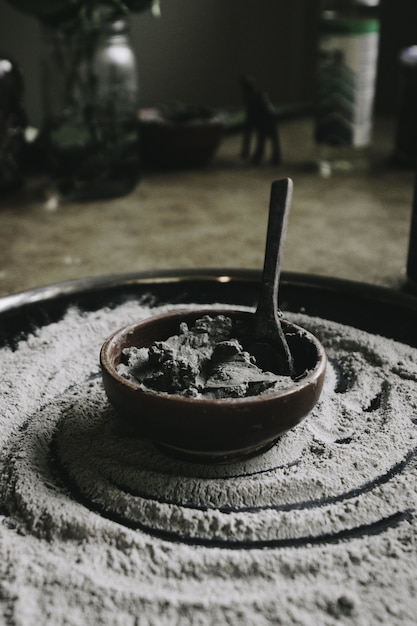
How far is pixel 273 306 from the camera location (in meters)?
0.47

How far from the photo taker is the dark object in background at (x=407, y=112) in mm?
1207

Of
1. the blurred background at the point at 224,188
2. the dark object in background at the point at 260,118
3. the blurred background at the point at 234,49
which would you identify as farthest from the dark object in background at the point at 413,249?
the blurred background at the point at 234,49

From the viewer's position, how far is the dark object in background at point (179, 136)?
1.25m

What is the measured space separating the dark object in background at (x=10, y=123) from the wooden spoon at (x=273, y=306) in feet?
2.34

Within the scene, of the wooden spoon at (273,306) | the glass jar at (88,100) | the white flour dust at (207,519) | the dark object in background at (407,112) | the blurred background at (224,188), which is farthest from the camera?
the dark object in background at (407,112)

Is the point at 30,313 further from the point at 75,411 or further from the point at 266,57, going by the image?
the point at 266,57

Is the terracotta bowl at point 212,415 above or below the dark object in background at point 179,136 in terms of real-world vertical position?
above

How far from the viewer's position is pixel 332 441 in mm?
455

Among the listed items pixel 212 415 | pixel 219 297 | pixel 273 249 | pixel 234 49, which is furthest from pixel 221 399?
pixel 234 49

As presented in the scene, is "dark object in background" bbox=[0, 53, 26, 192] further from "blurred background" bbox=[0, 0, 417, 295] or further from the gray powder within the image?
the gray powder

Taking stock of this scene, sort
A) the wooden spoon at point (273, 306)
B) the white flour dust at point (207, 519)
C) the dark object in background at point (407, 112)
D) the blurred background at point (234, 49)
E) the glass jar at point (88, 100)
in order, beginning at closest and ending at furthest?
1. the white flour dust at point (207, 519)
2. the wooden spoon at point (273, 306)
3. the glass jar at point (88, 100)
4. the dark object in background at point (407, 112)
5. the blurred background at point (234, 49)

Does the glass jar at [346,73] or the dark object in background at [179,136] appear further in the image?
the dark object in background at [179,136]

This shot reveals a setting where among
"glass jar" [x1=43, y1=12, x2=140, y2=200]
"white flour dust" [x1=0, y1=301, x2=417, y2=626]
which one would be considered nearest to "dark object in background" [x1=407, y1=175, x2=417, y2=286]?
"white flour dust" [x1=0, y1=301, x2=417, y2=626]

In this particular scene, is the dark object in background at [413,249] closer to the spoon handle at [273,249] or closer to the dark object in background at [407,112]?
the spoon handle at [273,249]
